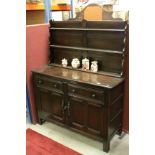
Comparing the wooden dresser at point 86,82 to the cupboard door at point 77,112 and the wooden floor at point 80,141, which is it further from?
the wooden floor at point 80,141

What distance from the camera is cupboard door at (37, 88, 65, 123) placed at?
2521 millimetres

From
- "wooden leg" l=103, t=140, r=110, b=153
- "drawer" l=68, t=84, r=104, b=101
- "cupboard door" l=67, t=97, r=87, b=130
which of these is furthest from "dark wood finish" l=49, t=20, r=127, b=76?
"wooden leg" l=103, t=140, r=110, b=153

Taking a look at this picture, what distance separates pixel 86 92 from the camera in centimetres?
221

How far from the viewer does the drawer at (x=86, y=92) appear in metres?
2.11

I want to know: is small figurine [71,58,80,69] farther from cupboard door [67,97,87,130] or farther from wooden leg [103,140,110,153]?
wooden leg [103,140,110,153]

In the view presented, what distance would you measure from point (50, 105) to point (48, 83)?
0.31 m

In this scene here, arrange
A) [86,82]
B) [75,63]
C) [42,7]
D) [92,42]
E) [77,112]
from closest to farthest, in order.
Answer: [86,82], [77,112], [92,42], [75,63], [42,7]

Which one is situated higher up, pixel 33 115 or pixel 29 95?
pixel 29 95

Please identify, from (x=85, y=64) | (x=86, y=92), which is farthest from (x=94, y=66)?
(x=86, y=92)

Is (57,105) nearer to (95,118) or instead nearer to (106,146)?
(95,118)
